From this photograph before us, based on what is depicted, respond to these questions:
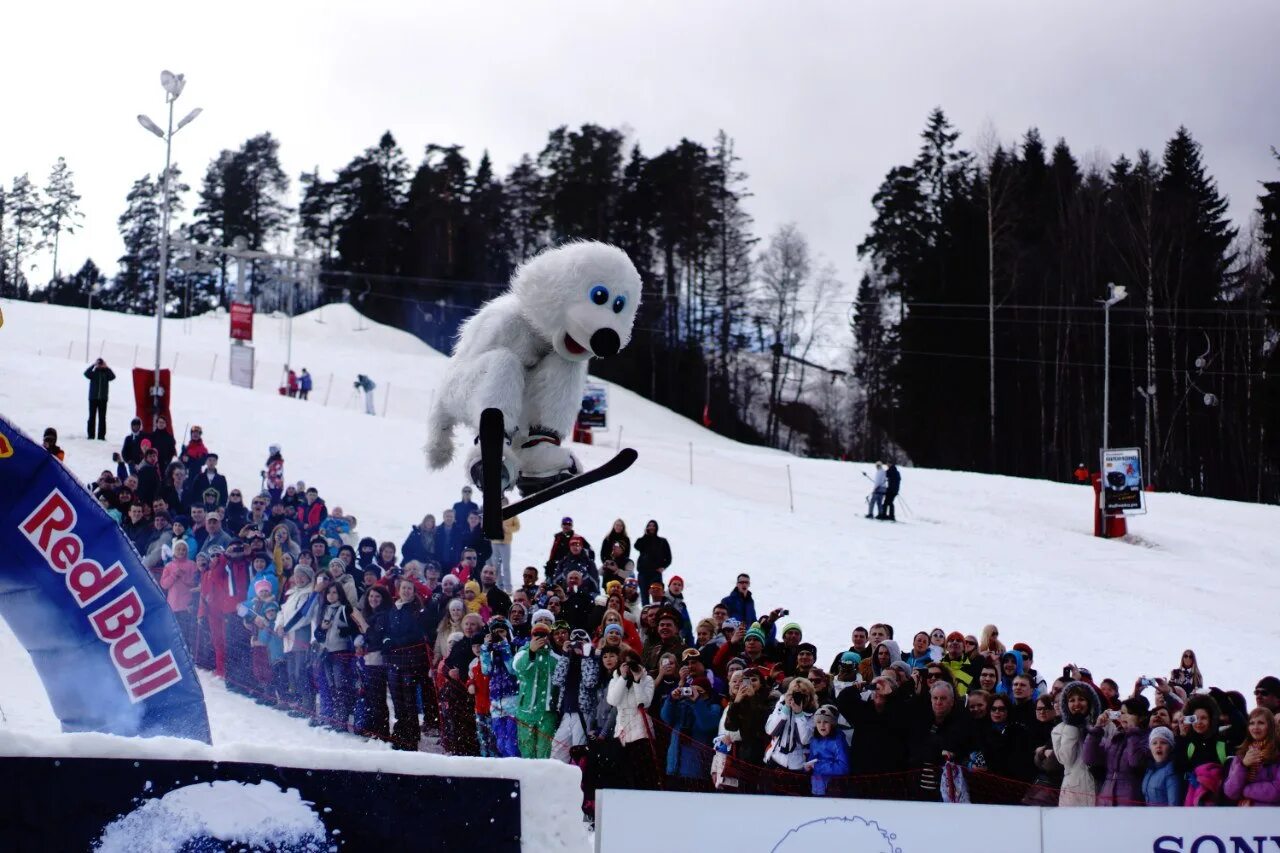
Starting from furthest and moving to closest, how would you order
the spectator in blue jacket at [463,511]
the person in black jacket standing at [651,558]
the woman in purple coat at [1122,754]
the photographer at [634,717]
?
the person in black jacket standing at [651,558]
the spectator in blue jacket at [463,511]
the photographer at [634,717]
the woman in purple coat at [1122,754]

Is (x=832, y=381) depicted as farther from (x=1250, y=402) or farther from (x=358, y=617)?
(x=358, y=617)

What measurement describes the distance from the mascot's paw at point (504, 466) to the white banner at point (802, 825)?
146 cm

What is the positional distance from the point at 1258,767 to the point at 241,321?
34.2m

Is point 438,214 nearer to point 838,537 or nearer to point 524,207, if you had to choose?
point 524,207

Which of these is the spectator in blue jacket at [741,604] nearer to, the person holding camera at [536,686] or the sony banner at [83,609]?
the person holding camera at [536,686]

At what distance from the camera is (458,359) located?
4.99m

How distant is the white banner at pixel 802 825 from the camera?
527 cm

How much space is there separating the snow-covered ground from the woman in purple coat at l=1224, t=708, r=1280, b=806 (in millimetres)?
6464

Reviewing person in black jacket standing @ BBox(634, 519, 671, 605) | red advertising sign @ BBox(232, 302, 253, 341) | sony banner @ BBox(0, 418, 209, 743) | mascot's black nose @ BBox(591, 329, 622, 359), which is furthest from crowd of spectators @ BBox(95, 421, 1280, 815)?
red advertising sign @ BBox(232, 302, 253, 341)

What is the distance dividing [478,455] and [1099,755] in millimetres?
4641

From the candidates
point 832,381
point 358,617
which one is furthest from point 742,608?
point 832,381

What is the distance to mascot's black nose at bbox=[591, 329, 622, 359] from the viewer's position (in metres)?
4.70

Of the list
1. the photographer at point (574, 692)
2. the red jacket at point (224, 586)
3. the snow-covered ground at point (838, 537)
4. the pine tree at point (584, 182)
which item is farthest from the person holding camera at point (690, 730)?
the pine tree at point (584, 182)

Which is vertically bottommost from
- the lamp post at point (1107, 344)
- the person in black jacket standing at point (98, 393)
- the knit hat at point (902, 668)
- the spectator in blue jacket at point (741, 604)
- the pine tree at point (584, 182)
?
the knit hat at point (902, 668)
